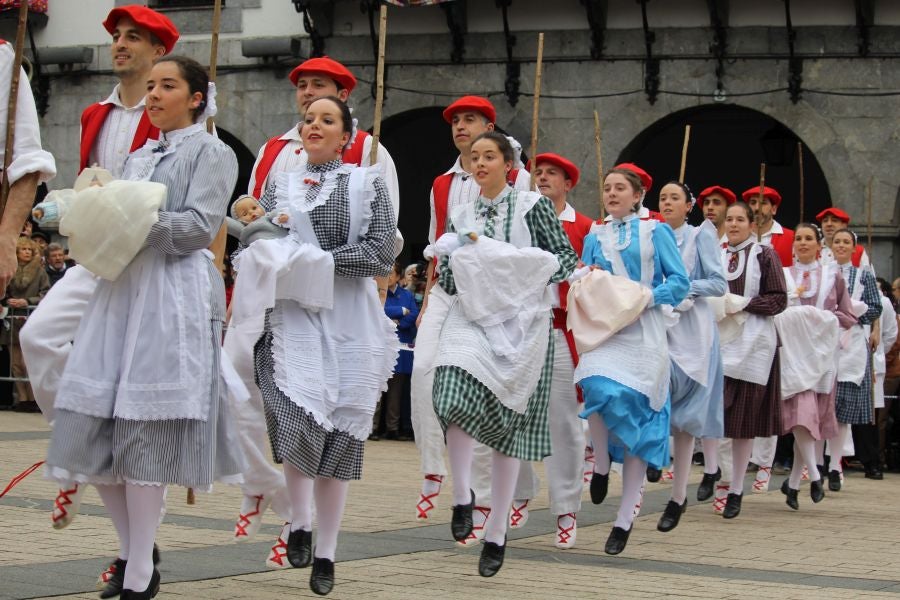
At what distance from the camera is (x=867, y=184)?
1900 centimetres

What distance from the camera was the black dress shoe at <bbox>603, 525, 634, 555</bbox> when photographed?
7922 mm

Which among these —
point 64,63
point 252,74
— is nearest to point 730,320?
point 252,74

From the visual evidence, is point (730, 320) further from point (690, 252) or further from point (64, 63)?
point (64, 63)

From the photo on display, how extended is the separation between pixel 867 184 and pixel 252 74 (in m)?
7.90

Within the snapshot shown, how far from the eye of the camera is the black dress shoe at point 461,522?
7.50 m

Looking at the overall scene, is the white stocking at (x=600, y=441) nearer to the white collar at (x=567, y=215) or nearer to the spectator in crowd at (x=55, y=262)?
the white collar at (x=567, y=215)

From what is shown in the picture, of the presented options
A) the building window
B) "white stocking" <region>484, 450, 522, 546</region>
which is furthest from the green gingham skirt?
the building window

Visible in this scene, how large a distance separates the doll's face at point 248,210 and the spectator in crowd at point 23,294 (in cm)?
1045

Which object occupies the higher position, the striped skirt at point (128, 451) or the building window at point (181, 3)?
the building window at point (181, 3)

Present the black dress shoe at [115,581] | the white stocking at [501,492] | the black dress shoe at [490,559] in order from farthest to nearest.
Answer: the white stocking at [501,492]
the black dress shoe at [490,559]
the black dress shoe at [115,581]

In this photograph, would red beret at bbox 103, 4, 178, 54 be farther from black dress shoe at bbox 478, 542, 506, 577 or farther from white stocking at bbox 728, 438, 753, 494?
white stocking at bbox 728, 438, 753, 494

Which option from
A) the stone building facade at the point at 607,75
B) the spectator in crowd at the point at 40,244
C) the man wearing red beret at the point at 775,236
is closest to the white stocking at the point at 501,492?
the man wearing red beret at the point at 775,236

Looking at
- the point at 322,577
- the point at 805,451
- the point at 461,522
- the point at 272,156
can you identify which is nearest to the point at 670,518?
the point at 461,522

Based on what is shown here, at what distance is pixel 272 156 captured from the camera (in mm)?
7816
